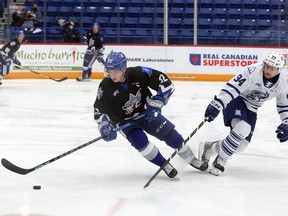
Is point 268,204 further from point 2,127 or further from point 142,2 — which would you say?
point 142,2

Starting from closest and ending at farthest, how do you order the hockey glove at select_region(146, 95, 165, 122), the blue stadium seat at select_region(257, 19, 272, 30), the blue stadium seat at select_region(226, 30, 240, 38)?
the hockey glove at select_region(146, 95, 165, 122) < the blue stadium seat at select_region(226, 30, 240, 38) < the blue stadium seat at select_region(257, 19, 272, 30)

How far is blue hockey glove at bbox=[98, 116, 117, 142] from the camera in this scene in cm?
381

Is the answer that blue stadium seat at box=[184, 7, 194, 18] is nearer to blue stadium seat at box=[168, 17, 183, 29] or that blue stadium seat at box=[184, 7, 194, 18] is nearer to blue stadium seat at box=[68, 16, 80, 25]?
blue stadium seat at box=[168, 17, 183, 29]

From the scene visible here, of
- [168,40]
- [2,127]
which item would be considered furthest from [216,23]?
[2,127]

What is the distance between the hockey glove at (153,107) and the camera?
3797mm

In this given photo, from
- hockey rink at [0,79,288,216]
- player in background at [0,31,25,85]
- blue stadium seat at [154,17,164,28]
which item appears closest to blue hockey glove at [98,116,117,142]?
hockey rink at [0,79,288,216]

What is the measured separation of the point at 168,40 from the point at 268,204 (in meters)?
10.6

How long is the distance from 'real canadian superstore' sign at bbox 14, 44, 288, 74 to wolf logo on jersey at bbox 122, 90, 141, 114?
8.93m

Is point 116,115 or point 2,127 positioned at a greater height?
point 116,115

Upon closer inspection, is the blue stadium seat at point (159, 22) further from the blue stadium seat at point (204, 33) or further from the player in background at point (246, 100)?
the player in background at point (246, 100)

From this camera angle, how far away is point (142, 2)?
14.8m

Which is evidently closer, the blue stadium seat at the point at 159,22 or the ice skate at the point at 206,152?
the ice skate at the point at 206,152

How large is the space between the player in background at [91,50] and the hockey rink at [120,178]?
17.6ft

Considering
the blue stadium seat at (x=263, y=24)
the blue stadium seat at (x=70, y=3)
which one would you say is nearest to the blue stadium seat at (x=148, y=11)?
the blue stadium seat at (x=70, y=3)
